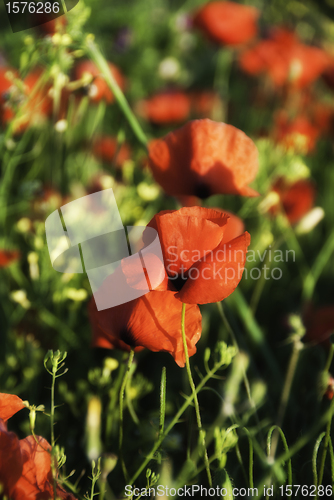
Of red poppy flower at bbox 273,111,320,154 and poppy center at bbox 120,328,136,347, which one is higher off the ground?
poppy center at bbox 120,328,136,347

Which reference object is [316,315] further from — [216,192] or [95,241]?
[95,241]

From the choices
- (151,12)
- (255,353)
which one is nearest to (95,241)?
(255,353)

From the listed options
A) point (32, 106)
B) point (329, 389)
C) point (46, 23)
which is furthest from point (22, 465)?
point (46, 23)

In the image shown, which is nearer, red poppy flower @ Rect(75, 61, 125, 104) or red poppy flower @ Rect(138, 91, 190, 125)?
red poppy flower @ Rect(75, 61, 125, 104)

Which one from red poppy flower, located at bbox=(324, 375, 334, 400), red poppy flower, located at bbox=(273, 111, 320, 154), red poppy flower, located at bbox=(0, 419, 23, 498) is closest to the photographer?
red poppy flower, located at bbox=(0, 419, 23, 498)

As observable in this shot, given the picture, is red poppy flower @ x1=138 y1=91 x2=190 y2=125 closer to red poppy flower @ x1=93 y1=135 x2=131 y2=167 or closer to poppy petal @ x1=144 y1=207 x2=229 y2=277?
red poppy flower @ x1=93 y1=135 x2=131 y2=167

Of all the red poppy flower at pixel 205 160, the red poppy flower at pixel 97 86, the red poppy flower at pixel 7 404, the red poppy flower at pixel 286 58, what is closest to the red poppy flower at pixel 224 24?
the red poppy flower at pixel 286 58

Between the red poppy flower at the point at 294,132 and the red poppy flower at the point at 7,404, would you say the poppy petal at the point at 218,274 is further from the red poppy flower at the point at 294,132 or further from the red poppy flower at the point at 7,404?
the red poppy flower at the point at 294,132

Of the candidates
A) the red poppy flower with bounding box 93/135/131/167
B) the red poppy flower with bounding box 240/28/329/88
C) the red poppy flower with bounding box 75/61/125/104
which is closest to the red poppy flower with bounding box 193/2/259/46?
the red poppy flower with bounding box 240/28/329/88
